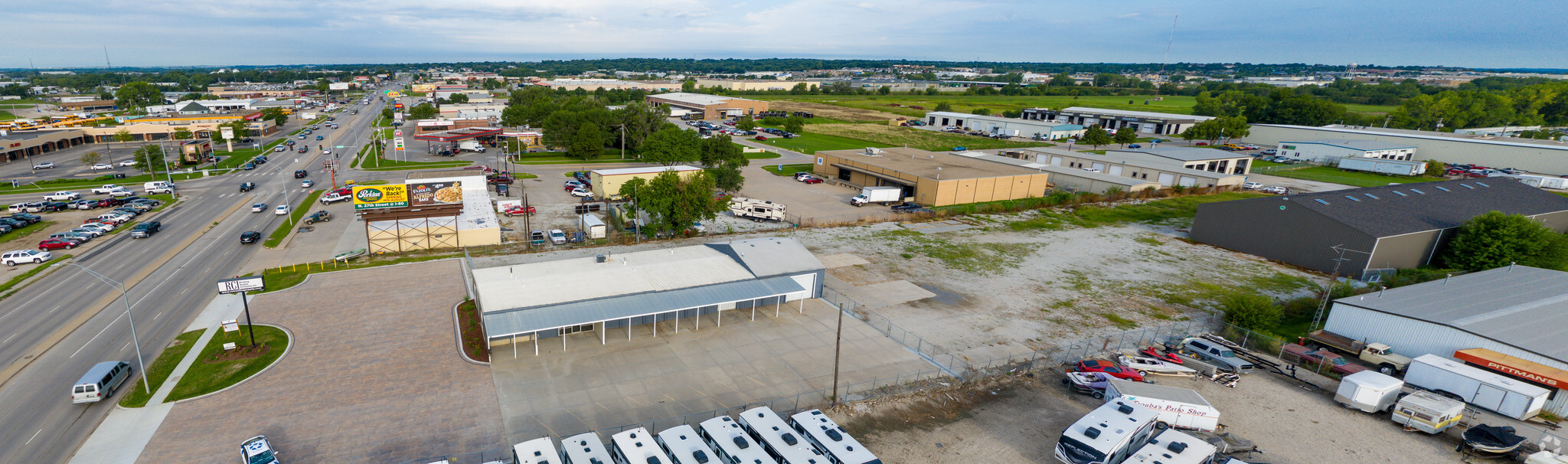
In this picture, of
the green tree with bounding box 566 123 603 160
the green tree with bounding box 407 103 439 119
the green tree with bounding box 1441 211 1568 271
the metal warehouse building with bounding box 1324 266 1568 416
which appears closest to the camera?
the metal warehouse building with bounding box 1324 266 1568 416

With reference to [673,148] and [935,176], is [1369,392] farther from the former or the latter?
[673,148]

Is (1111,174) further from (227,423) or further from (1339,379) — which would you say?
(227,423)

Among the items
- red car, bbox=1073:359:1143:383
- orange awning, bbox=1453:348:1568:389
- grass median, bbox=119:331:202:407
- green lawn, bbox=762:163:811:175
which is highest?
orange awning, bbox=1453:348:1568:389

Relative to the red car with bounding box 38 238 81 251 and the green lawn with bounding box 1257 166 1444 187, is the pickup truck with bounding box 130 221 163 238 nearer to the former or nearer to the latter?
the red car with bounding box 38 238 81 251

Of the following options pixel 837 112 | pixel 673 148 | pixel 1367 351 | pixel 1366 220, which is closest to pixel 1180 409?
pixel 1367 351

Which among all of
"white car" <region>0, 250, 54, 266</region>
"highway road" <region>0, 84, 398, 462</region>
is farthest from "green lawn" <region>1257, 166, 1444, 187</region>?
"white car" <region>0, 250, 54, 266</region>

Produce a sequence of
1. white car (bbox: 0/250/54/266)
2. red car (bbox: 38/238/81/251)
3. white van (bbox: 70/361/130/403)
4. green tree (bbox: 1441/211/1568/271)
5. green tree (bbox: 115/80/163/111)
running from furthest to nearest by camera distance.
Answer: green tree (bbox: 115/80/163/111)
red car (bbox: 38/238/81/251)
white car (bbox: 0/250/54/266)
green tree (bbox: 1441/211/1568/271)
white van (bbox: 70/361/130/403)

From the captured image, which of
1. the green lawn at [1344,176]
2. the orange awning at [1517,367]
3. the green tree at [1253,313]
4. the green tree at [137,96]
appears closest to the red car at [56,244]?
the green tree at [1253,313]
